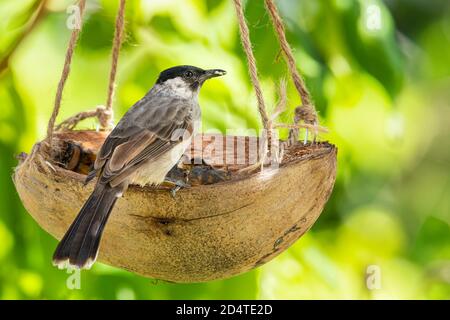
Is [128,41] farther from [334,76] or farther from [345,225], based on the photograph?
[345,225]

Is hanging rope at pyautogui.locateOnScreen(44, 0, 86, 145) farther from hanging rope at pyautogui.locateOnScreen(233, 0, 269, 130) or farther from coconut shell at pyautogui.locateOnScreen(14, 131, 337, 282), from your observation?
hanging rope at pyautogui.locateOnScreen(233, 0, 269, 130)

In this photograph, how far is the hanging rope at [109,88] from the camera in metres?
2.51

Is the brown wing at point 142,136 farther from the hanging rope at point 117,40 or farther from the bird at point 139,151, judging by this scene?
the hanging rope at point 117,40

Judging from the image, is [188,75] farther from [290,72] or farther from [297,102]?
[297,102]

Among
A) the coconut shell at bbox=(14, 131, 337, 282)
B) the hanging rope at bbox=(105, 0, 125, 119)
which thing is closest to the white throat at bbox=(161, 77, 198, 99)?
the hanging rope at bbox=(105, 0, 125, 119)

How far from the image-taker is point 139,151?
8.09ft

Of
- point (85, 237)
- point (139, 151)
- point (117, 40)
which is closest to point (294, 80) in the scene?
point (139, 151)

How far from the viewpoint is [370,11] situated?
10.7 ft

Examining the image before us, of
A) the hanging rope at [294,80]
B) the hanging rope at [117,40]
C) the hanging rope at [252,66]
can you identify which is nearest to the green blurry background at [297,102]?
the hanging rope at [117,40]

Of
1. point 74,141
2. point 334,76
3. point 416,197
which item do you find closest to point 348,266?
point 416,197

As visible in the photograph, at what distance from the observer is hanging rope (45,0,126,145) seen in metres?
2.51

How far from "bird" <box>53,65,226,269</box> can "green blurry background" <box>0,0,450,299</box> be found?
1.51 ft

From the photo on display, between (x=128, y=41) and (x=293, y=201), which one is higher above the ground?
(x=128, y=41)

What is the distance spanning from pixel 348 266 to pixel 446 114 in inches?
38.2
